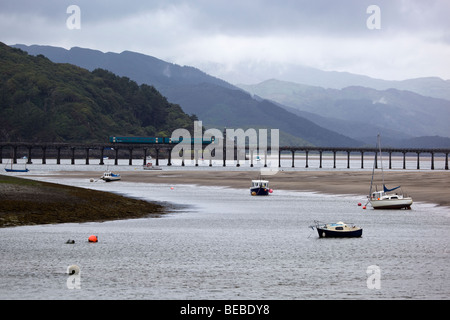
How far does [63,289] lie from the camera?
34.9m

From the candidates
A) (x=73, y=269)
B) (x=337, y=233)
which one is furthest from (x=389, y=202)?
(x=73, y=269)

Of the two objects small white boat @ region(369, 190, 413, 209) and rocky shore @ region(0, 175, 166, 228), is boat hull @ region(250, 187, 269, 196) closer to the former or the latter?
small white boat @ region(369, 190, 413, 209)

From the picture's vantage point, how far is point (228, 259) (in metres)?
44.6

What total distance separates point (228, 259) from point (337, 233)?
1425 centimetres

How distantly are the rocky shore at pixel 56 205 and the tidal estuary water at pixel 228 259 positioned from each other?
2193 millimetres

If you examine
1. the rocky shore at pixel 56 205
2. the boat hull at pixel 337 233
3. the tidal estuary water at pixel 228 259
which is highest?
the rocky shore at pixel 56 205

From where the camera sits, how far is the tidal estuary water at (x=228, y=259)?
3491cm

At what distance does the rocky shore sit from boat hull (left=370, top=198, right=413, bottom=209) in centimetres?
2487

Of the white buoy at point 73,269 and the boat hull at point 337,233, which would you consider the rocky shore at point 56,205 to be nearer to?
the white buoy at point 73,269

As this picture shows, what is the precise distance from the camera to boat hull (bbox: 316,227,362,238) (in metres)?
55.5

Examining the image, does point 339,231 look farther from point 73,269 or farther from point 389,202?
point 389,202

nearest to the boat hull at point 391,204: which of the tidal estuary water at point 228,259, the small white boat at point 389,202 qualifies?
the small white boat at point 389,202

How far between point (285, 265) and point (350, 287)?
700 cm

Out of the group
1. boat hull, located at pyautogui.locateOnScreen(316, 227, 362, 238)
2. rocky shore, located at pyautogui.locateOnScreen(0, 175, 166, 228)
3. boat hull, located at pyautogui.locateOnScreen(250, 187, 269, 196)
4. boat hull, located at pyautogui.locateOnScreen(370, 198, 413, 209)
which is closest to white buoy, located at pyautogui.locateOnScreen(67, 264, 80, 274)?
rocky shore, located at pyautogui.locateOnScreen(0, 175, 166, 228)
